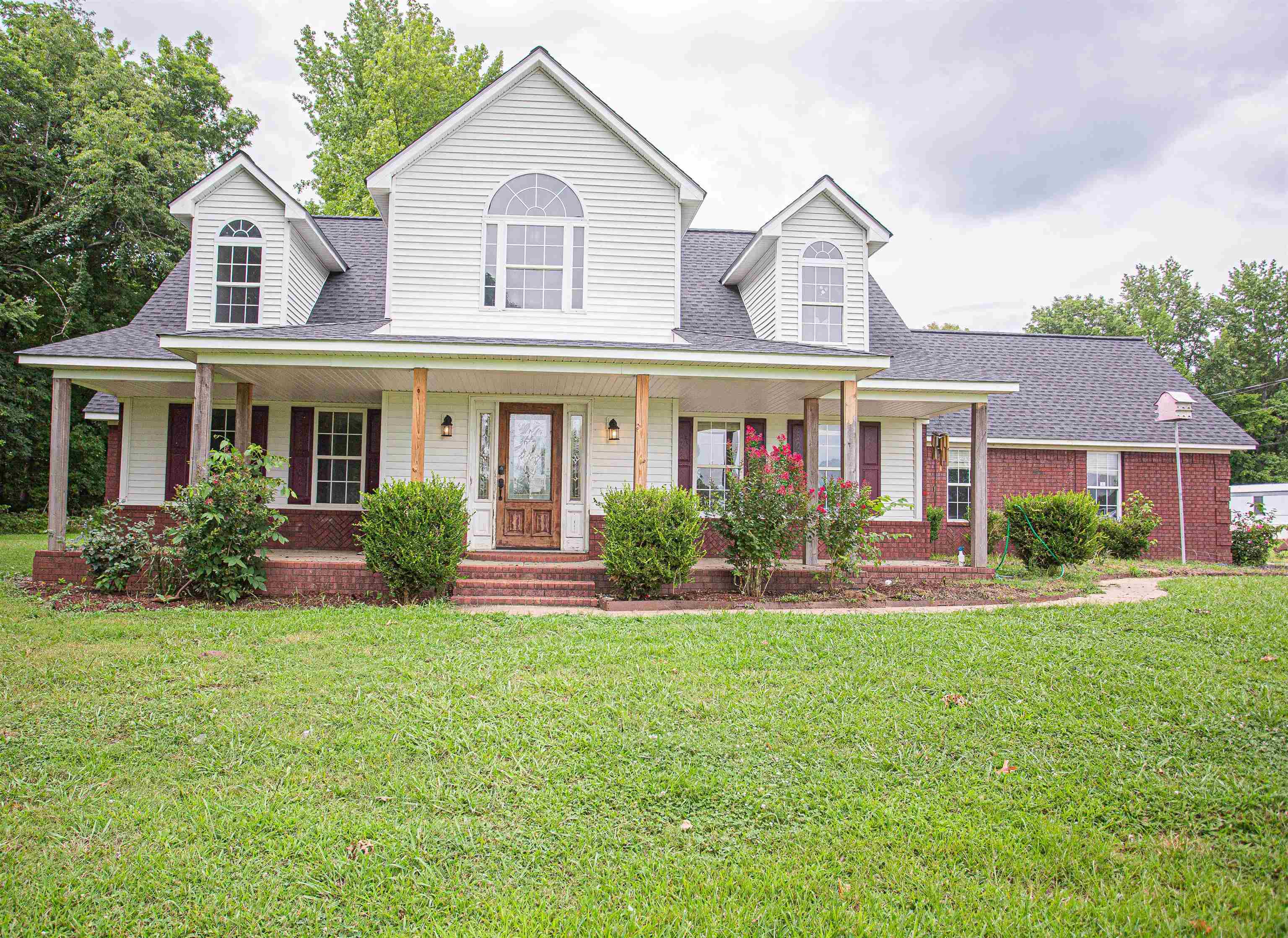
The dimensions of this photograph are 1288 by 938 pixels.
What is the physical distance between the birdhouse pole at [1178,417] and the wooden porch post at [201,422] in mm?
16921

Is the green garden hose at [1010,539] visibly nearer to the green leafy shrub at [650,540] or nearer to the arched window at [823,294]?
the arched window at [823,294]

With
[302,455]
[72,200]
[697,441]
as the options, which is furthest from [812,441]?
[72,200]

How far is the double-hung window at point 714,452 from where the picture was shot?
42.1 feet

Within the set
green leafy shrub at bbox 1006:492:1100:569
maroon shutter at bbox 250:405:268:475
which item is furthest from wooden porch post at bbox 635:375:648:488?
maroon shutter at bbox 250:405:268:475

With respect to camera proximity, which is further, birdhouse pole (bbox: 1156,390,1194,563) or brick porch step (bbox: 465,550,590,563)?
birdhouse pole (bbox: 1156,390,1194,563)

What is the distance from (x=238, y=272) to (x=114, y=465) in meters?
4.79

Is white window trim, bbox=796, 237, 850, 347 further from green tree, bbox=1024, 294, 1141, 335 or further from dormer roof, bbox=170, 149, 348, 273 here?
green tree, bbox=1024, 294, 1141, 335

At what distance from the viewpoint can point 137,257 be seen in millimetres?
22359

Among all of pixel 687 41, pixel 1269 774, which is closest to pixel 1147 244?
pixel 687 41

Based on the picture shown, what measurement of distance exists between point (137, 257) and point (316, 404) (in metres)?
15.0

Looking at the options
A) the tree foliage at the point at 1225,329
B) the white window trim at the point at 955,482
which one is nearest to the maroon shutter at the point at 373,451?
the white window trim at the point at 955,482

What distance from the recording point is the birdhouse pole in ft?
47.4

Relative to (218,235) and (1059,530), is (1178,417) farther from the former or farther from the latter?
(218,235)

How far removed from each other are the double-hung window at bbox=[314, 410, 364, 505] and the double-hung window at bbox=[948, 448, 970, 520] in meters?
12.0
